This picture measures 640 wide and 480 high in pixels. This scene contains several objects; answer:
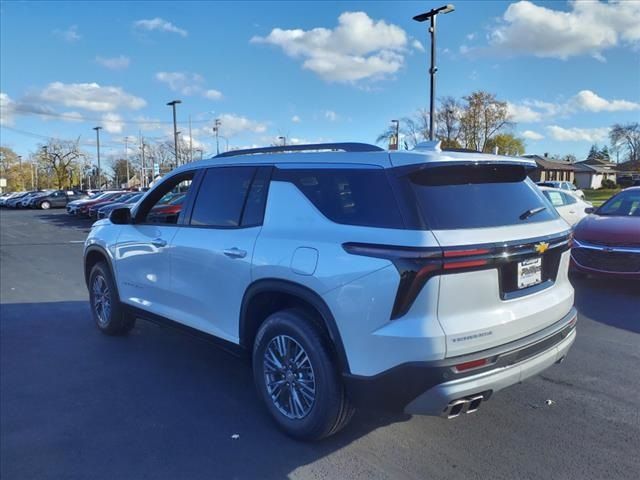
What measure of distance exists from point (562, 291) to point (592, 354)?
1826 millimetres

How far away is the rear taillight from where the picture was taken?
2523 millimetres

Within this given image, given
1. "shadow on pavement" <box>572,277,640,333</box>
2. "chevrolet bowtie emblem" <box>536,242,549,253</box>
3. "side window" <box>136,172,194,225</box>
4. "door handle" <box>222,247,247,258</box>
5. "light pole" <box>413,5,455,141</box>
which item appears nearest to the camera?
"chevrolet bowtie emblem" <box>536,242,549,253</box>

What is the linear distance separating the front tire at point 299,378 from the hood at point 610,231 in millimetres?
5494

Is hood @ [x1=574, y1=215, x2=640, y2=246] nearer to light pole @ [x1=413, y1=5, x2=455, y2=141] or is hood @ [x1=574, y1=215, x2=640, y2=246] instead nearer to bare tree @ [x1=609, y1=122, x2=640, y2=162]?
light pole @ [x1=413, y1=5, x2=455, y2=141]

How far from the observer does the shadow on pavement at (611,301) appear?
5.70 meters

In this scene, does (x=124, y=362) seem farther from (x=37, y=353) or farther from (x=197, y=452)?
(x=197, y=452)

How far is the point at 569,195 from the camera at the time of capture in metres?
11.3

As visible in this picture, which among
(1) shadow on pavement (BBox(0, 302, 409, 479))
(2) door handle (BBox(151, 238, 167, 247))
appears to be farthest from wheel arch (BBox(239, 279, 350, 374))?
(2) door handle (BBox(151, 238, 167, 247))

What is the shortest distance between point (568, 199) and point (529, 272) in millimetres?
9346

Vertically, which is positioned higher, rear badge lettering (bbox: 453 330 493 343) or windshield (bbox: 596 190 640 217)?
windshield (bbox: 596 190 640 217)

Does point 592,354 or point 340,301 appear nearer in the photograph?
point 340,301

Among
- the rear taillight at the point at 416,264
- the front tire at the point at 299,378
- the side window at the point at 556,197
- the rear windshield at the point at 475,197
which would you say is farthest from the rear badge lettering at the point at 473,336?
the side window at the point at 556,197

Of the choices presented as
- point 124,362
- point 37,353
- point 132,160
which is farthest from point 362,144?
point 132,160

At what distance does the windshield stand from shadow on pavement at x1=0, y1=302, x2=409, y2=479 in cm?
632
